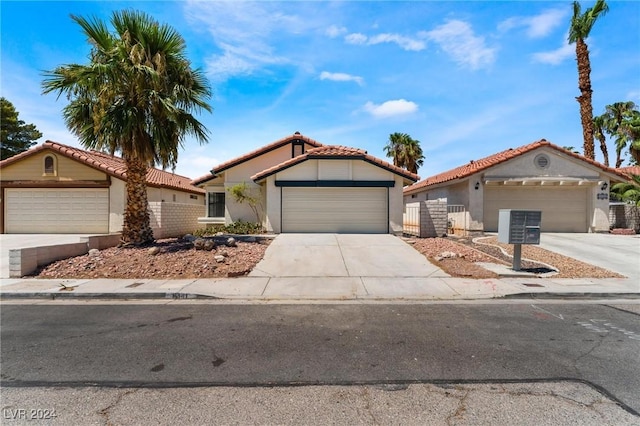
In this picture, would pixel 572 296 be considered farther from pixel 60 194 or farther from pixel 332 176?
pixel 60 194

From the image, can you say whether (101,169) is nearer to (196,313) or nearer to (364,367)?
(196,313)

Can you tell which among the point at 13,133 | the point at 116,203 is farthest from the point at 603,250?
the point at 13,133

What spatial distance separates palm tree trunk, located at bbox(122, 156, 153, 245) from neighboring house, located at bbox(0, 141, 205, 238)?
5.67m

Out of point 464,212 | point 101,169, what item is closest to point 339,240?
point 464,212

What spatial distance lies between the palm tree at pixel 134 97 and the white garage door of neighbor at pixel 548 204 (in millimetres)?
15939

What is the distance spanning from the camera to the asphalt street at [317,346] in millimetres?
3744

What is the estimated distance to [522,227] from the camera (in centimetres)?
938

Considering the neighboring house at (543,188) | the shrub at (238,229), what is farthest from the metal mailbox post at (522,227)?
the shrub at (238,229)

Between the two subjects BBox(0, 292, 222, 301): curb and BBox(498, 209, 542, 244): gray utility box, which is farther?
BBox(498, 209, 542, 244): gray utility box

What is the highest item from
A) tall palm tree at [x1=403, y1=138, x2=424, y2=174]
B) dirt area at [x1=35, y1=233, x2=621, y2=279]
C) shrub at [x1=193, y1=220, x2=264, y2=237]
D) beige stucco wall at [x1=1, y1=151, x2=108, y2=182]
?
tall palm tree at [x1=403, y1=138, x2=424, y2=174]

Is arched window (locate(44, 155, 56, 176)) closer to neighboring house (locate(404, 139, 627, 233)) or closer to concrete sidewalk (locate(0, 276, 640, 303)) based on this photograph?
concrete sidewalk (locate(0, 276, 640, 303))

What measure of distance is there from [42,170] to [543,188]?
92.5 feet

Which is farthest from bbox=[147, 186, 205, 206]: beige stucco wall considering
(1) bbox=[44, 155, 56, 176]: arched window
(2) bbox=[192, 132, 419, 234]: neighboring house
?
(2) bbox=[192, 132, 419, 234]: neighboring house

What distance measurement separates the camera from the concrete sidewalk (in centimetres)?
736
